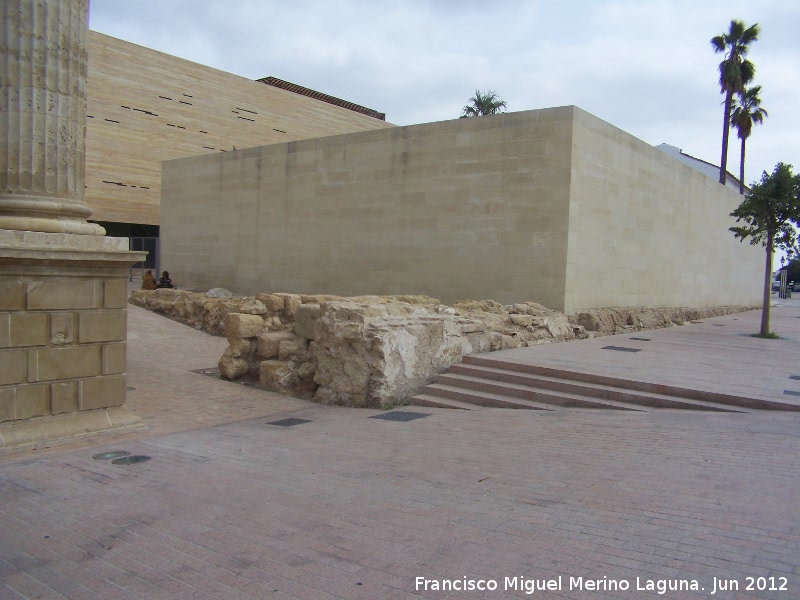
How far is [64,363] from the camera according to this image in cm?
648

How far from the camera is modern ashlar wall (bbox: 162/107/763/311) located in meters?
13.6

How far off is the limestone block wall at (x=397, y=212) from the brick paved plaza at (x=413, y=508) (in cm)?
669

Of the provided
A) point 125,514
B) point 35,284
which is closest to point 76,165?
point 35,284

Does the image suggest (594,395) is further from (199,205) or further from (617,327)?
(199,205)

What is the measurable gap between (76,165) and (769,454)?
7242 mm

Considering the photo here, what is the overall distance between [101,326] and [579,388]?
5.78m

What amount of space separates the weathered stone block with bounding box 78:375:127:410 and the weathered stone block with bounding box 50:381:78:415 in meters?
0.06

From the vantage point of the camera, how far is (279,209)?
18.5 metres

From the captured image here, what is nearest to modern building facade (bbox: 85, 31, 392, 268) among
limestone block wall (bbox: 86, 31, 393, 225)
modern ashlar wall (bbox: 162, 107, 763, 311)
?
limestone block wall (bbox: 86, 31, 393, 225)

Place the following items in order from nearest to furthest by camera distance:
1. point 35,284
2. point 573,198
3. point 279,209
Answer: point 35,284 < point 573,198 < point 279,209

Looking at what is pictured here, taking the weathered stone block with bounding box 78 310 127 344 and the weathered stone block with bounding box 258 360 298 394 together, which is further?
the weathered stone block with bounding box 258 360 298 394

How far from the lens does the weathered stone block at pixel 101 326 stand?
6584 mm

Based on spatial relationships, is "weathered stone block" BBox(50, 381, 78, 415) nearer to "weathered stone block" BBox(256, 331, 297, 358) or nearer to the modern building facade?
"weathered stone block" BBox(256, 331, 297, 358)

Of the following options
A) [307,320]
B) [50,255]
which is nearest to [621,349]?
[307,320]
